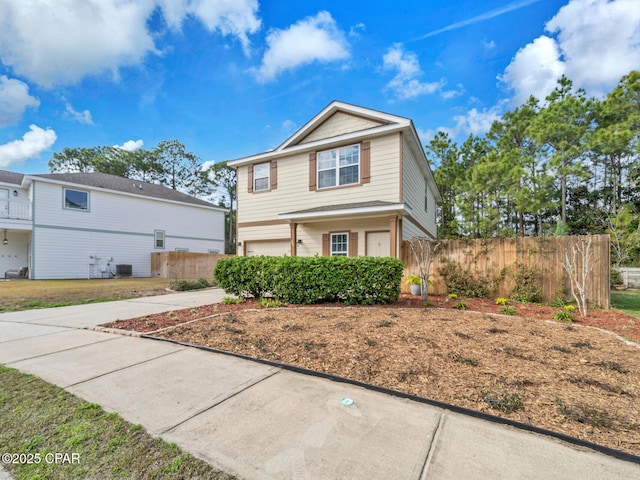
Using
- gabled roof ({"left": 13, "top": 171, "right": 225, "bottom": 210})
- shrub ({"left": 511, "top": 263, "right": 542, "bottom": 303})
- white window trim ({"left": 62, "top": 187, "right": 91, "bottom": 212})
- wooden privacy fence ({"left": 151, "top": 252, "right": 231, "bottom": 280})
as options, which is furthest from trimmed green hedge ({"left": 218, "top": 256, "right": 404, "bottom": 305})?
gabled roof ({"left": 13, "top": 171, "right": 225, "bottom": 210})

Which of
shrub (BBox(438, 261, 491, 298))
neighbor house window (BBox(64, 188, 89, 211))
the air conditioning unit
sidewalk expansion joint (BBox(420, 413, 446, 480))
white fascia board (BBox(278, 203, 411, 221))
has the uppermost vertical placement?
neighbor house window (BBox(64, 188, 89, 211))

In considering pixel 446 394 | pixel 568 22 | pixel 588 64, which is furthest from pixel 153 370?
Result: pixel 588 64

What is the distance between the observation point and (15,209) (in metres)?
17.1

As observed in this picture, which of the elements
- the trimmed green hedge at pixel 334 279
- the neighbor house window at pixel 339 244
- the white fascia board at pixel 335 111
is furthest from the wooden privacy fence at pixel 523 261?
the white fascia board at pixel 335 111

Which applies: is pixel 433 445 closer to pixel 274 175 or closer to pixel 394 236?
pixel 394 236

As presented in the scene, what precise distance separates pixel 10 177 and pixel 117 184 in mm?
6030

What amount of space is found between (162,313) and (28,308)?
413 cm

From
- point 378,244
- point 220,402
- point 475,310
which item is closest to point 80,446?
point 220,402

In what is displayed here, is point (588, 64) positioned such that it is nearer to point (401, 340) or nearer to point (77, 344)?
point (401, 340)

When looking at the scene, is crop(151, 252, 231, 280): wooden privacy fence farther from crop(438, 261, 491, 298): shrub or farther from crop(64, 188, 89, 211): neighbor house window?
crop(438, 261, 491, 298): shrub

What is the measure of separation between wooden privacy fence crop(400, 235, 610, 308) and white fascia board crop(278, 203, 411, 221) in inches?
59.5

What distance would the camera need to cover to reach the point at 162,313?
640cm

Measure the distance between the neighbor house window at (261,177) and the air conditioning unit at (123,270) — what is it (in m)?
12.3

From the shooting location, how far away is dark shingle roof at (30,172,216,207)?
17.3 meters
